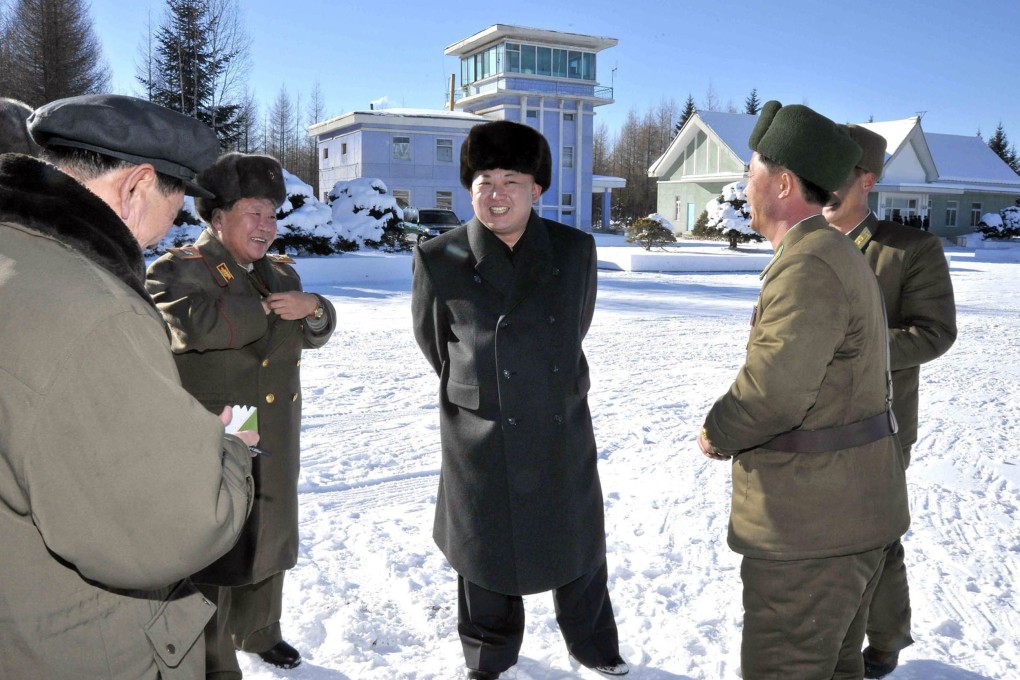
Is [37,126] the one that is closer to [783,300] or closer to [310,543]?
[783,300]

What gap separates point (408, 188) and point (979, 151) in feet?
108

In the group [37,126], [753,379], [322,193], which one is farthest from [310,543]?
[322,193]

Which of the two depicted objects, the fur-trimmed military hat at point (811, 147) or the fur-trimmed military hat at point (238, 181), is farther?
the fur-trimmed military hat at point (238, 181)

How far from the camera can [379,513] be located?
4.79 m

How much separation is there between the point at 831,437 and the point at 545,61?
4026cm

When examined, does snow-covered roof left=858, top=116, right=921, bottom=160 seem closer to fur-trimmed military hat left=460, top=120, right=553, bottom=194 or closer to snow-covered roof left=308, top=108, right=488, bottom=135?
snow-covered roof left=308, top=108, right=488, bottom=135

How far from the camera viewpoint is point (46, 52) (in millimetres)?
28750

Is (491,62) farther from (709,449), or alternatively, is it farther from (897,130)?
(709,449)

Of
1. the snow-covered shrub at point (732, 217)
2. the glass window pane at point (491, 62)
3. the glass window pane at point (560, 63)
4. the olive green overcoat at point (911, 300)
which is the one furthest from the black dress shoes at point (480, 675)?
the glass window pane at point (560, 63)

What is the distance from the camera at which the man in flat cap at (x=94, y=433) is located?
1.33 metres

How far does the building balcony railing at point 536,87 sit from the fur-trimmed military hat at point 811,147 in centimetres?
3813

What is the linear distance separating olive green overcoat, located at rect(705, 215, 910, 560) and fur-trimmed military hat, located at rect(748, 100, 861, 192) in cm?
14

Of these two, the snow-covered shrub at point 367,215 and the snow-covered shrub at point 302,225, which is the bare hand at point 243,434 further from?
the snow-covered shrub at point 367,215

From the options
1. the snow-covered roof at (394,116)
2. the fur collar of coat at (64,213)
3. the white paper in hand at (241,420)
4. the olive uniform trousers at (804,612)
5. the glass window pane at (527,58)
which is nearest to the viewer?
the fur collar of coat at (64,213)
